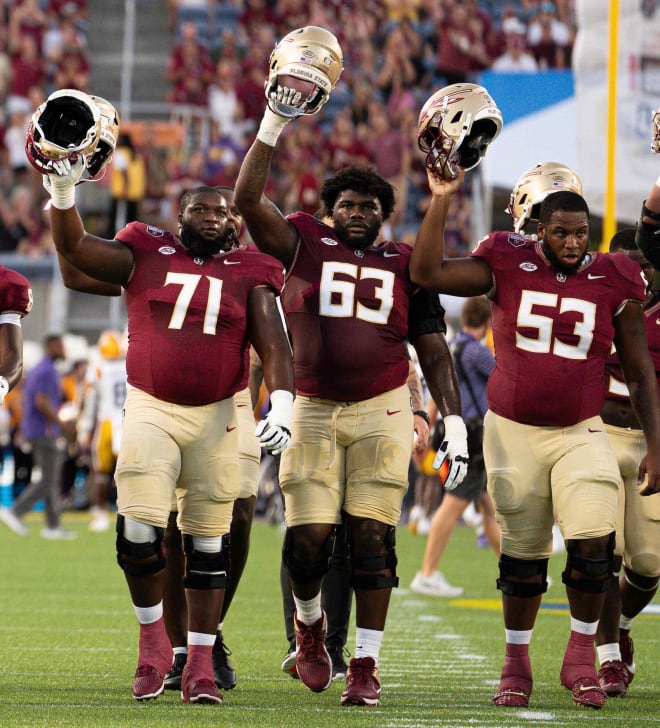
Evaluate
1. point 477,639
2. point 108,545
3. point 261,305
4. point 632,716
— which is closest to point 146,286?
point 261,305

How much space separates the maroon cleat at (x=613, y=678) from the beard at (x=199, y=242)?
2.01 metres

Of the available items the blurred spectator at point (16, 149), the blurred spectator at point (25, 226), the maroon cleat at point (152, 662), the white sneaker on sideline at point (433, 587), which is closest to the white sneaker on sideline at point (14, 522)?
the blurred spectator at point (25, 226)

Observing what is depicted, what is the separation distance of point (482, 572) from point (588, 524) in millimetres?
5784

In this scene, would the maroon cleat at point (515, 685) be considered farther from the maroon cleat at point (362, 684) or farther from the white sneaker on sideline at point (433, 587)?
the white sneaker on sideline at point (433, 587)

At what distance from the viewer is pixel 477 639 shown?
23.8ft

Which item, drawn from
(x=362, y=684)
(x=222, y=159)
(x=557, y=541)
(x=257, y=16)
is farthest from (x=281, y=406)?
(x=257, y=16)

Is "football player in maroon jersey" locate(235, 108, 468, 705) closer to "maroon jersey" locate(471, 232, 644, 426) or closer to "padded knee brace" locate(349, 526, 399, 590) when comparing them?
"padded knee brace" locate(349, 526, 399, 590)

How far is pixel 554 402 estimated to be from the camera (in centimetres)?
526

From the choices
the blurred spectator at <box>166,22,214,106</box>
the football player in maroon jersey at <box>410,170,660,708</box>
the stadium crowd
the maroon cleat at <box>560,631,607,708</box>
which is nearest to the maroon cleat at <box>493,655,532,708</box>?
the football player in maroon jersey at <box>410,170,660,708</box>

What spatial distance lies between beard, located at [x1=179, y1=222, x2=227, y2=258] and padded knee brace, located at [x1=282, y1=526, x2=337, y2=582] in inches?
39.5

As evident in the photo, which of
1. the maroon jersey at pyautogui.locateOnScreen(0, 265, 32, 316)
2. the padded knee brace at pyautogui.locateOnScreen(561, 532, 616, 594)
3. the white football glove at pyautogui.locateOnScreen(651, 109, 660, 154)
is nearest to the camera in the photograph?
the padded knee brace at pyautogui.locateOnScreen(561, 532, 616, 594)

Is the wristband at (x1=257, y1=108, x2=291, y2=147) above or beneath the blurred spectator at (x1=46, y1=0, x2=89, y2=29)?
beneath

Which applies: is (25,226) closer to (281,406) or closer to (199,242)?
(199,242)

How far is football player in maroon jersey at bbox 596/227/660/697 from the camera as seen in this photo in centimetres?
566
